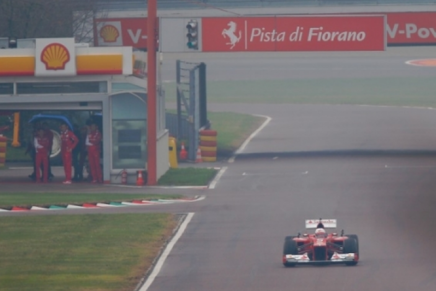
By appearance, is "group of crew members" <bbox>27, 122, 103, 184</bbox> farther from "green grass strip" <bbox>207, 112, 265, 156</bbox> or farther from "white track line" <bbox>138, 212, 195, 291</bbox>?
"green grass strip" <bbox>207, 112, 265, 156</bbox>

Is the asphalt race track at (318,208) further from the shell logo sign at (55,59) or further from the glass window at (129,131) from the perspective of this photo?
the shell logo sign at (55,59)

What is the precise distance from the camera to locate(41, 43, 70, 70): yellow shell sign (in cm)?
2748

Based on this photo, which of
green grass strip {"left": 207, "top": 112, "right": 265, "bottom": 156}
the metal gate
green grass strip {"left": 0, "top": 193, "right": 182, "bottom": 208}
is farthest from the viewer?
green grass strip {"left": 207, "top": 112, "right": 265, "bottom": 156}

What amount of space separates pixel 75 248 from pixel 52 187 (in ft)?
33.9

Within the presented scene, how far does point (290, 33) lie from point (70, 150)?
26.6 ft

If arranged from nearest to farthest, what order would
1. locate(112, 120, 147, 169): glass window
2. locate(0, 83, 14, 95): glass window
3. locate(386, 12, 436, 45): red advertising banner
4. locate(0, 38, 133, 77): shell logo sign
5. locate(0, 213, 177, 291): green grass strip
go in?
1. locate(0, 213, 177, 291): green grass strip
2. locate(0, 38, 133, 77): shell logo sign
3. locate(112, 120, 147, 169): glass window
4. locate(0, 83, 14, 95): glass window
5. locate(386, 12, 436, 45): red advertising banner

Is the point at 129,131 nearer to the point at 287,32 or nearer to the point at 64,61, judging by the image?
the point at 64,61

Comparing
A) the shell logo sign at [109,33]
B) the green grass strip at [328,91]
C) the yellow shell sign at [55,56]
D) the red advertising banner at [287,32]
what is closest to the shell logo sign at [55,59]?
the yellow shell sign at [55,56]

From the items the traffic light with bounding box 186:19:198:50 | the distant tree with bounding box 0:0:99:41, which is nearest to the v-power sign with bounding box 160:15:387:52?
the traffic light with bounding box 186:19:198:50

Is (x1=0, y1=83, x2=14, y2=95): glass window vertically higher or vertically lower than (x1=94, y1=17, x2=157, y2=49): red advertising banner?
lower

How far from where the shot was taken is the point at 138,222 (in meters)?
20.1

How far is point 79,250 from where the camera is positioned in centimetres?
1694

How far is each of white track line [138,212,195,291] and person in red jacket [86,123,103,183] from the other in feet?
23.9

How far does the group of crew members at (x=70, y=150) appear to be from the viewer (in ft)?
91.1
